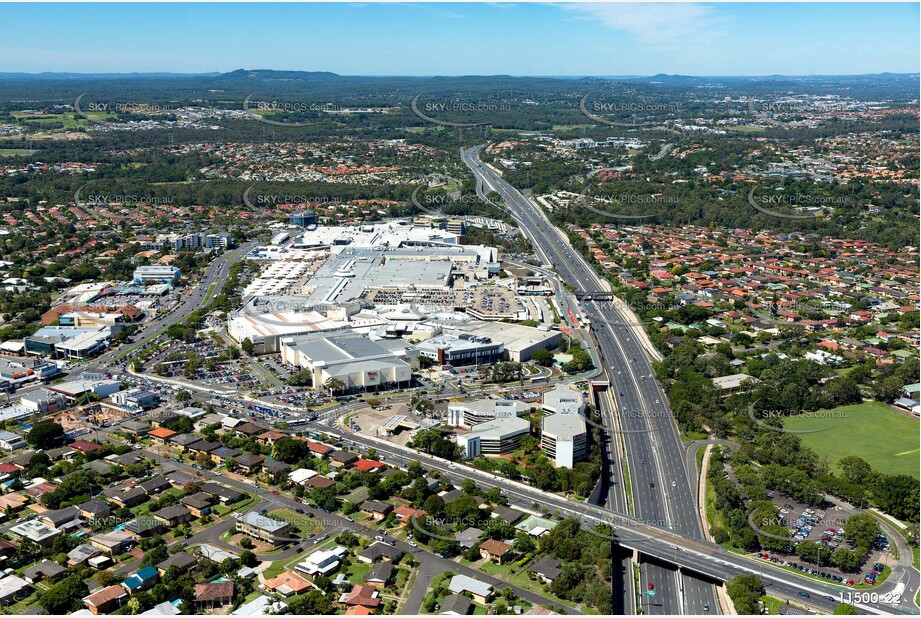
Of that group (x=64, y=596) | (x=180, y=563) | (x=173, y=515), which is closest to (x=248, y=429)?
(x=173, y=515)

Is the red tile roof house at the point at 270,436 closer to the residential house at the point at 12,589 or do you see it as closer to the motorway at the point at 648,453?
the residential house at the point at 12,589

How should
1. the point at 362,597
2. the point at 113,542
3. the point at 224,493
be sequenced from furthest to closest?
the point at 224,493 < the point at 113,542 < the point at 362,597

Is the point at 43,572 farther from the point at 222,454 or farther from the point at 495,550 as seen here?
the point at 495,550

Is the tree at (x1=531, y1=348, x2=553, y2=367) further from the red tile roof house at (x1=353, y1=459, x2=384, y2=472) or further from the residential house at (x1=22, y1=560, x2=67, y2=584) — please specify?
the residential house at (x1=22, y1=560, x2=67, y2=584)

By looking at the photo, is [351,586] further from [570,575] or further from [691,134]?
[691,134]

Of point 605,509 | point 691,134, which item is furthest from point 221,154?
point 605,509

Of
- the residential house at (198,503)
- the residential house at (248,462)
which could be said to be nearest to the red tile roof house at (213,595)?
the residential house at (198,503)
